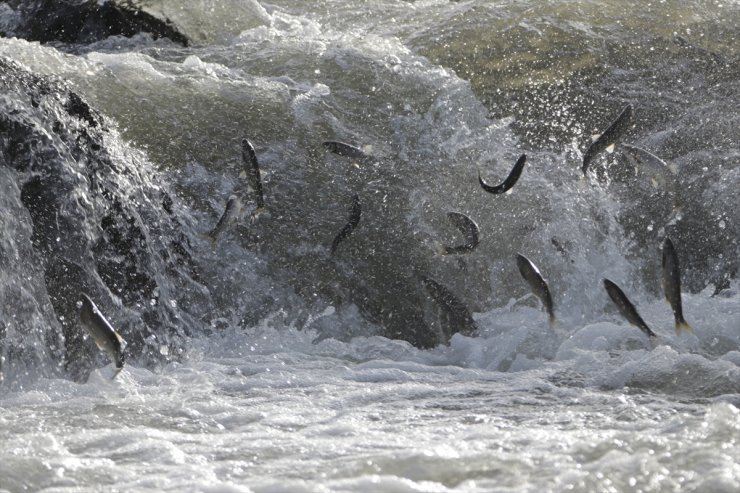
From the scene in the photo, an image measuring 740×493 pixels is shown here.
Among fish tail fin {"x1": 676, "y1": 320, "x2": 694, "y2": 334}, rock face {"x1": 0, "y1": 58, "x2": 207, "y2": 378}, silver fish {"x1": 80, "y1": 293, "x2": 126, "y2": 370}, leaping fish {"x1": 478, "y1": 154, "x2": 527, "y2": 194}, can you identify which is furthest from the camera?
leaping fish {"x1": 478, "y1": 154, "x2": 527, "y2": 194}

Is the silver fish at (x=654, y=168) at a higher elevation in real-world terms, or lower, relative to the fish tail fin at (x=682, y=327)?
higher

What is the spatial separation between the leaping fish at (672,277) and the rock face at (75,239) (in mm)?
2497

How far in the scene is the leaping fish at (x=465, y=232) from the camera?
626cm

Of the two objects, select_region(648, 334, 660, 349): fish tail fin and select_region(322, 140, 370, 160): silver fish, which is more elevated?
select_region(322, 140, 370, 160): silver fish

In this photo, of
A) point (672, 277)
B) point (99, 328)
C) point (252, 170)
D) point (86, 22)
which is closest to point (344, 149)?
point (252, 170)

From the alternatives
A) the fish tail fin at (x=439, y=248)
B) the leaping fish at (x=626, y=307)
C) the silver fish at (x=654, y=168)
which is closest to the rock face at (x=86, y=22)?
the fish tail fin at (x=439, y=248)

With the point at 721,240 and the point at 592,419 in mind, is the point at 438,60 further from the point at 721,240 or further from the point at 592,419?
the point at 592,419

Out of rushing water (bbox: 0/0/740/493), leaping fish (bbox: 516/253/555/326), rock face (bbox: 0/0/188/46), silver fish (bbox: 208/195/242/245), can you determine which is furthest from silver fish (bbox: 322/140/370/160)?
rock face (bbox: 0/0/188/46)

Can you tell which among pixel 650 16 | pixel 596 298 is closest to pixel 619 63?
pixel 650 16

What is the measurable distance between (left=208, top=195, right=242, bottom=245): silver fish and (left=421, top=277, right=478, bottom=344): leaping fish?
1144 millimetres

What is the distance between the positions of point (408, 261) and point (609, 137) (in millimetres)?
1399

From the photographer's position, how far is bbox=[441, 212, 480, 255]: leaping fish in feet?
20.5

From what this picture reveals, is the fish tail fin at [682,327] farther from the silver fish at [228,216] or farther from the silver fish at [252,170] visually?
the silver fish at [228,216]

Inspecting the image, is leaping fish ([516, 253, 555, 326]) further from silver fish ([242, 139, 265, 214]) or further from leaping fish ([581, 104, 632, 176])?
silver fish ([242, 139, 265, 214])
